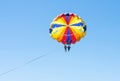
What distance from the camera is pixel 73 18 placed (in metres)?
95.8

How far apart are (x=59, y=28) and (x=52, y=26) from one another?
3.41 ft

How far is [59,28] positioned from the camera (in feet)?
314

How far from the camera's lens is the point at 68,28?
95125mm

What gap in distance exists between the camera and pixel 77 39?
9512 cm

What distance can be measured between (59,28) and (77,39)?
2.42m

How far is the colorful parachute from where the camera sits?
95.1 metres

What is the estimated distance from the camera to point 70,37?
95188 mm

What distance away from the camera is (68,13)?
9612cm

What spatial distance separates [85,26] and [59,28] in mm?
2946

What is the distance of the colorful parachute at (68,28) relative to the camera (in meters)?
95.1

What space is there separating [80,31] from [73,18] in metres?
1.81

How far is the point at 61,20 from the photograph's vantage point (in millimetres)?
95938

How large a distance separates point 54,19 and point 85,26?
3677mm

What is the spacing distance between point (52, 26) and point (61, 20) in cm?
125
